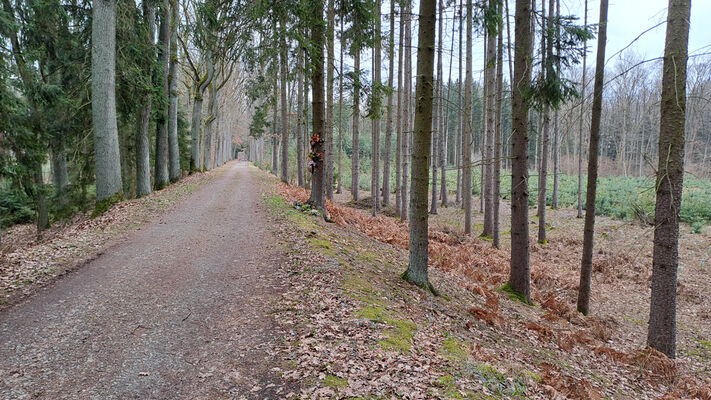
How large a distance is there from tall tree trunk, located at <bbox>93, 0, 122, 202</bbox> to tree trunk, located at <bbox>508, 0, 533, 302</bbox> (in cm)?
1068

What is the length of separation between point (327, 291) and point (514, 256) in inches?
181

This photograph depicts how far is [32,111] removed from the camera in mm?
13930

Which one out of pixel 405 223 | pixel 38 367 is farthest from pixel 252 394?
pixel 405 223

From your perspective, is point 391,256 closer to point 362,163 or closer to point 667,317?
point 667,317

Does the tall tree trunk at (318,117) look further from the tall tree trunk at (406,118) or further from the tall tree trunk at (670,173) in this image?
the tall tree trunk at (670,173)

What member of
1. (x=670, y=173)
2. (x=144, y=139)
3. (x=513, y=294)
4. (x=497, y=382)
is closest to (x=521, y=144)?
(x=670, y=173)

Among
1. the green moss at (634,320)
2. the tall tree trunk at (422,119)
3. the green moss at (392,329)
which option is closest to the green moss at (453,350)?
the green moss at (392,329)

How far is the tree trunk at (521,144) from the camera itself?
7.35 m

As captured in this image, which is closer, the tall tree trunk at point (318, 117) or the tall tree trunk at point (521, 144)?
the tall tree trunk at point (521, 144)

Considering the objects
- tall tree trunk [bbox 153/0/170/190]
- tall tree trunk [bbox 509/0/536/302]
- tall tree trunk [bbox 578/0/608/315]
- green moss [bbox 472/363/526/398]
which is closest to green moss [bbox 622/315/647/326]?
tall tree trunk [bbox 578/0/608/315]

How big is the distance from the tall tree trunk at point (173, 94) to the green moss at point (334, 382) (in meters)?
18.3

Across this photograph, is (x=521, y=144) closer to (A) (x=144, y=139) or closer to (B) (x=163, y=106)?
(A) (x=144, y=139)

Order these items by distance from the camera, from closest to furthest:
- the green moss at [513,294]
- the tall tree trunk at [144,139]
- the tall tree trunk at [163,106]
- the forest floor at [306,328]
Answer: the forest floor at [306,328]
the green moss at [513,294]
the tall tree trunk at [144,139]
the tall tree trunk at [163,106]

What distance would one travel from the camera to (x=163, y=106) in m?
15.9
